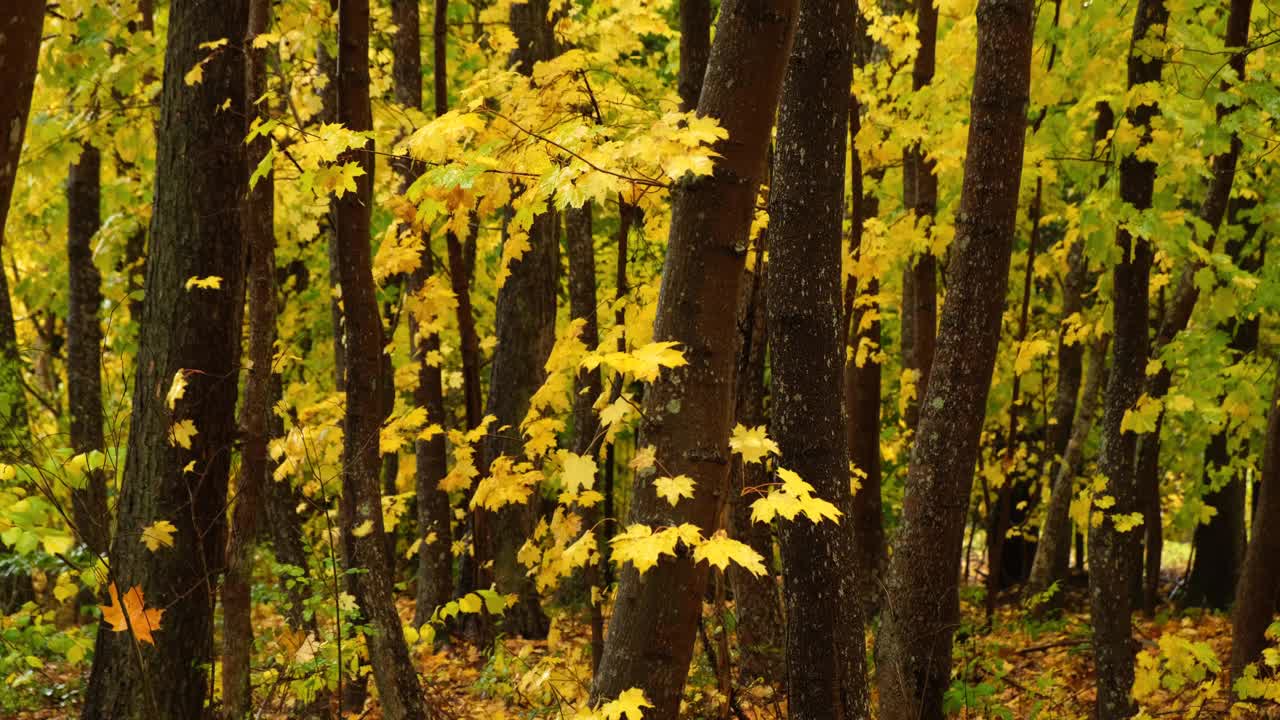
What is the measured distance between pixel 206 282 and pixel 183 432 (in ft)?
2.65

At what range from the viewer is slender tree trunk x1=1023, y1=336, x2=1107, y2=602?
35.9 ft

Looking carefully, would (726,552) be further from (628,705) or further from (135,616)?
(135,616)

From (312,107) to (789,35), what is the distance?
20.2 feet

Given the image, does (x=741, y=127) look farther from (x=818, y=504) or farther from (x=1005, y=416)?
(x=1005, y=416)

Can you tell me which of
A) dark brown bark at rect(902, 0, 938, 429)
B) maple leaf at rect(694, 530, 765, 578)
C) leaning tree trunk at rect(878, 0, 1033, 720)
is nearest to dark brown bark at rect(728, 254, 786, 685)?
leaning tree trunk at rect(878, 0, 1033, 720)

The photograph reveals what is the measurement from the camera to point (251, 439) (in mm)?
4910

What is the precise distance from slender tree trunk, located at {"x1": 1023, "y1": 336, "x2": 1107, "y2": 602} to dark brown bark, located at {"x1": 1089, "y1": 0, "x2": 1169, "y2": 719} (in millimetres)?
4515

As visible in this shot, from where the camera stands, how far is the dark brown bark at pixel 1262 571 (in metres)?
5.90

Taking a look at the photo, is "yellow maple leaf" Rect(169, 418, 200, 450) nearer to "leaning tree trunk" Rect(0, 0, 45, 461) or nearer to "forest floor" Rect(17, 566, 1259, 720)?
"forest floor" Rect(17, 566, 1259, 720)

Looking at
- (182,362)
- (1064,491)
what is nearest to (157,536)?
(182,362)

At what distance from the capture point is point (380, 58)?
10688 millimetres

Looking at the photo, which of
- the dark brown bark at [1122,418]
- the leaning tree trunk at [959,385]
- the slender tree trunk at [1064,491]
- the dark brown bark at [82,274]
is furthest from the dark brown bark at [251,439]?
the slender tree trunk at [1064,491]

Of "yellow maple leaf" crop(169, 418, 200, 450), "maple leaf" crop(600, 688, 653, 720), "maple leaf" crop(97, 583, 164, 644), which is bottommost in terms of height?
"maple leaf" crop(97, 583, 164, 644)

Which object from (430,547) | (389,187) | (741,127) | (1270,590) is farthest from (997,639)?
(741,127)
